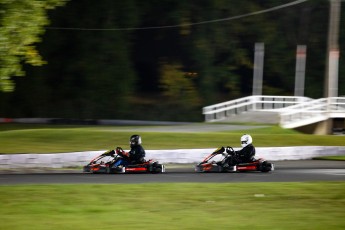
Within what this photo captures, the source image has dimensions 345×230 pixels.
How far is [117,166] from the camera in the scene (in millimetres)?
23609

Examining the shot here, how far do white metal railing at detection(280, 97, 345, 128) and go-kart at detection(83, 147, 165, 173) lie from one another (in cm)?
1960

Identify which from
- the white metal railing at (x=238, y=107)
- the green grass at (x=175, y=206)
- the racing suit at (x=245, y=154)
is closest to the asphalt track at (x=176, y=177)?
the racing suit at (x=245, y=154)

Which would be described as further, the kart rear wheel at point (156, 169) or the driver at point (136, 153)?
the kart rear wheel at point (156, 169)

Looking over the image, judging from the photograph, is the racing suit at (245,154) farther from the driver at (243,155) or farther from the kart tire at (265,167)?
the kart tire at (265,167)

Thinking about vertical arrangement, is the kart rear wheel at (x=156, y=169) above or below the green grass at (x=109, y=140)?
below

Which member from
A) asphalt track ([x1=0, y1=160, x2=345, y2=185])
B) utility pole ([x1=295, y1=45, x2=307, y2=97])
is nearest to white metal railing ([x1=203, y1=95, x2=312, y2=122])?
utility pole ([x1=295, y1=45, x2=307, y2=97])

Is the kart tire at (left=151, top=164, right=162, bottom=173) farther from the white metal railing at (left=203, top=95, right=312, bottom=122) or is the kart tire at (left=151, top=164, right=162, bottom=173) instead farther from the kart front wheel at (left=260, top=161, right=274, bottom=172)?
the white metal railing at (left=203, top=95, right=312, bottom=122)

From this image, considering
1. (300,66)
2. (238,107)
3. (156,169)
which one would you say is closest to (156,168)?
(156,169)

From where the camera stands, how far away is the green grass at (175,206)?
1378cm

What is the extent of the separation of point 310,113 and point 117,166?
22.6 meters

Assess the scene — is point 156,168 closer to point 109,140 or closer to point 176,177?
point 176,177

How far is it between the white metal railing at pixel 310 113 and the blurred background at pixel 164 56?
53.8ft

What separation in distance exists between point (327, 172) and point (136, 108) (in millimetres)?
38631

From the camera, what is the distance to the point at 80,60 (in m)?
60.0
